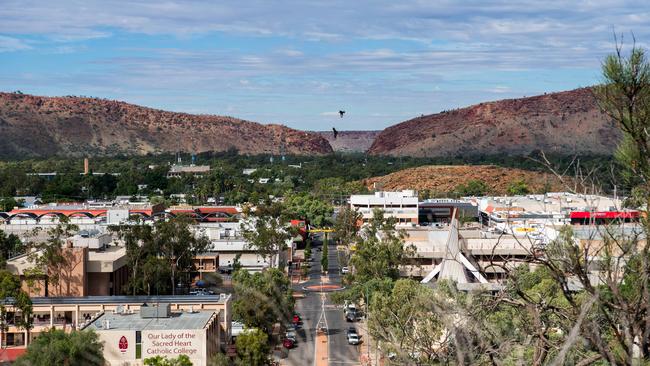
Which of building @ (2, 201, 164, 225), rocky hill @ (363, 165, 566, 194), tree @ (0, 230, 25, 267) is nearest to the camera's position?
tree @ (0, 230, 25, 267)

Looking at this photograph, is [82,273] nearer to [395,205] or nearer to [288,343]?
[288,343]

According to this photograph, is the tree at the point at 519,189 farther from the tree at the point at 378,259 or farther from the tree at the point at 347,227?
the tree at the point at 378,259

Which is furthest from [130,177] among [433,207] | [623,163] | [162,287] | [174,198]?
[623,163]

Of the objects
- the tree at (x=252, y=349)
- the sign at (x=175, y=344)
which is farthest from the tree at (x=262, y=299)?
the sign at (x=175, y=344)

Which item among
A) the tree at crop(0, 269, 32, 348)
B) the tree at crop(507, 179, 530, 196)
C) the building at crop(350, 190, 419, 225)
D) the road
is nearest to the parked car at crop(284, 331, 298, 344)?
the road

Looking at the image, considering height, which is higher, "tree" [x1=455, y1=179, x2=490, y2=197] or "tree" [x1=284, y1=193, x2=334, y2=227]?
"tree" [x1=455, y1=179, x2=490, y2=197]

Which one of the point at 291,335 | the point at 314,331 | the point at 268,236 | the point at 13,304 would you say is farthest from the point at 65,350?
the point at 268,236

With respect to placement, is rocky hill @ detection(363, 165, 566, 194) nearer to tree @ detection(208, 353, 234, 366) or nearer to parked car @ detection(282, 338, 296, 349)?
parked car @ detection(282, 338, 296, 349)
